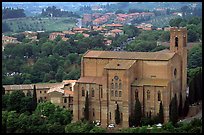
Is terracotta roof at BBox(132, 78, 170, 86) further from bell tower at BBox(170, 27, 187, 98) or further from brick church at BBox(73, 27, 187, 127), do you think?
bell tower at BBox(170, 27, 187, 98)

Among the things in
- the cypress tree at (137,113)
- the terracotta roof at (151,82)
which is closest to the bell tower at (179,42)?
the terracotta roof at (151,82)

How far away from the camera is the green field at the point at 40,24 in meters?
76.1

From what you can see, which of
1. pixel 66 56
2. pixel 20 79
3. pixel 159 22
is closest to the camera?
pixel 20 79

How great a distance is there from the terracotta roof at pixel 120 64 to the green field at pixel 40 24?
50.9 meters

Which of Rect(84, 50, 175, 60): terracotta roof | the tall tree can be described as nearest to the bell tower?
Rect(84, 50, 175, 60): terracotta roof

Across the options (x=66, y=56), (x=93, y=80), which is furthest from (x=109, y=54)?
(x=66, y=56)

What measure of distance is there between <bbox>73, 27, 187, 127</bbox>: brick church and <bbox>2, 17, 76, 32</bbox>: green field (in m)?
50.0

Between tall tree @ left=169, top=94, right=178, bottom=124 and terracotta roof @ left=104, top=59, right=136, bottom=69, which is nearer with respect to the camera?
tall tree @ left=169, top=94, right=178, bottom=124

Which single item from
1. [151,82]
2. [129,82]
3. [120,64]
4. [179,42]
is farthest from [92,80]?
Result: [179,42]

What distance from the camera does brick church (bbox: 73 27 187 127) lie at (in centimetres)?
2280

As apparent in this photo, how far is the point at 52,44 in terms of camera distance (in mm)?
A: 44094

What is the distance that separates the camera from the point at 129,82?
22.9 m

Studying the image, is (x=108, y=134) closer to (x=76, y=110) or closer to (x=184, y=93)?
(x=76, y=110)

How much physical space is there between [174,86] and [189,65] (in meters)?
12.5
